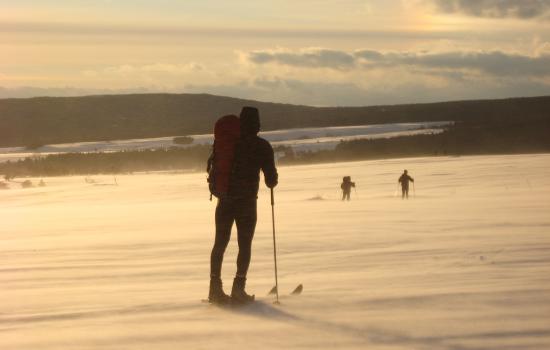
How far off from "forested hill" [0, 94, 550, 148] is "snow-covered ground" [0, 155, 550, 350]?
92.5 metres

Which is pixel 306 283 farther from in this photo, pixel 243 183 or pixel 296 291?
pixel 243 183

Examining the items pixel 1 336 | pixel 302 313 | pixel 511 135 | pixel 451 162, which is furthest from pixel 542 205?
pixel 511 135

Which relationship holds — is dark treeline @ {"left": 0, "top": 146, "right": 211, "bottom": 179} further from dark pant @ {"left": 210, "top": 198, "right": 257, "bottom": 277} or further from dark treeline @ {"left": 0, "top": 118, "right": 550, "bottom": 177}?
dark pant @ {"left": 210, "top": 198, "right": 257, "bottom": 277}

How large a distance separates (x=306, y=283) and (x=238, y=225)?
1.32 m

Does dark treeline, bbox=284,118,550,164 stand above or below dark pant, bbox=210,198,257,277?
above

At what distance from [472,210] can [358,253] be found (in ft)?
24.8

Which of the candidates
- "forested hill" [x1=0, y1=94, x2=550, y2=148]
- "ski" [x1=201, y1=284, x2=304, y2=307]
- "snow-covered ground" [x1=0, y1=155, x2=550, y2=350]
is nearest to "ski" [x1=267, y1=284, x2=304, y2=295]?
"ski" [x1=201, y1=284, x2=304, y2=307]

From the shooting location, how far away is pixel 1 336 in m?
6.77

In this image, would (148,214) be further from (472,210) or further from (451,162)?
(451,162)

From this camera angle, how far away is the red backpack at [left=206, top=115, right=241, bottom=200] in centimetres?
778

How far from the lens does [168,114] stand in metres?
138

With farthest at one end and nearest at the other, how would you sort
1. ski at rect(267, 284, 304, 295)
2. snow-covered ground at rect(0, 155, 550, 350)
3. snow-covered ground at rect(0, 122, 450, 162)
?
1. snow-covered ground at rect(0, 122, 450, 162)
2. ski at rect(267, 284, 304, 295)
3. snow-covered ground at rect(0, 155, 550, 350)

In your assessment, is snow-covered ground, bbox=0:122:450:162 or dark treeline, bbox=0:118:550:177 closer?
dark treeline, bbox=0:118:550:177

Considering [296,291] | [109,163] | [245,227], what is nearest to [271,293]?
[296,291]
